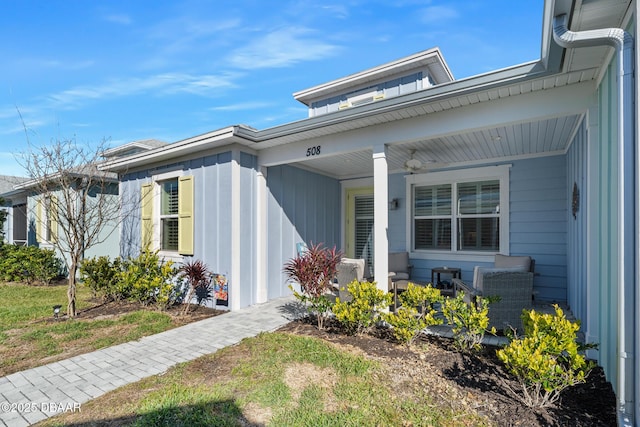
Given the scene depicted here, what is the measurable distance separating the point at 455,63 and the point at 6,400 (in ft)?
42.5

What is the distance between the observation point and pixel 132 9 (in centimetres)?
506

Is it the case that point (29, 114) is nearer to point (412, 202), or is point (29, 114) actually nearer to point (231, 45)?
point (231, 45)

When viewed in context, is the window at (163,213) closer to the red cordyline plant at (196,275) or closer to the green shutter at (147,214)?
the green shutter at (147,214)

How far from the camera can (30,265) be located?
876 cm

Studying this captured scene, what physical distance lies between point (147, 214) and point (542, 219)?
26.0ft

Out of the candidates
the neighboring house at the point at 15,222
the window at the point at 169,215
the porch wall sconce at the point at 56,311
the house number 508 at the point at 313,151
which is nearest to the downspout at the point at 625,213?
the house number 508 at the point at 313,151

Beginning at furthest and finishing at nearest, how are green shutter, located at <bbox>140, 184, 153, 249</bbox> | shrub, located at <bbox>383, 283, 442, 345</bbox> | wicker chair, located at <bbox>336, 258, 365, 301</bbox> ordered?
green shutter, located at <bbox>140, 184, 153, 249</bbox>, wicker chair, located at <bbox>336, 258, 365, 301</bbox>, shrub, located at <bbox>383, 283, 442, 345</bbox>

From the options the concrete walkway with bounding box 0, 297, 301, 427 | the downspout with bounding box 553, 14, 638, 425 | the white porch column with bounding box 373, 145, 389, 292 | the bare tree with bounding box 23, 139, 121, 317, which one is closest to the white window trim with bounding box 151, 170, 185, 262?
the bare tree with bounding box 23, 139, 121, 317

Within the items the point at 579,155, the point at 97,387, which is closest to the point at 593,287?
the point at 579,155

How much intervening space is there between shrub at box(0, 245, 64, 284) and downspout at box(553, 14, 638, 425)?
11345mm

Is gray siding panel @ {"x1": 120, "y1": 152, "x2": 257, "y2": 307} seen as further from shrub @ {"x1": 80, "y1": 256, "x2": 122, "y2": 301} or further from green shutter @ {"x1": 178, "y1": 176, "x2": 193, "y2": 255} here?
shrub @ {"x1": 80, "y1": 256, "x2": 122, "y2": 301}

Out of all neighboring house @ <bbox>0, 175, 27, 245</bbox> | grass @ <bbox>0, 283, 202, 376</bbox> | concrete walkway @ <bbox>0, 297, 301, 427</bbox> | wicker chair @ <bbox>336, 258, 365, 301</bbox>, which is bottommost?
grass @ <bbox>0, 283, 202, 376</bbox>

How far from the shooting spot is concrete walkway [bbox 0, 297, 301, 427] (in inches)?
104

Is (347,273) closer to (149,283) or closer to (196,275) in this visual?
(196,275)
